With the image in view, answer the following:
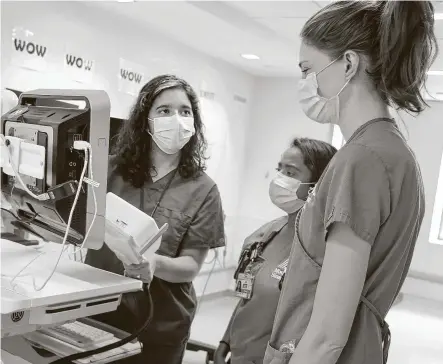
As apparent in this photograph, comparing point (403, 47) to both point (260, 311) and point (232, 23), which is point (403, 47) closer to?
point (260, 311)

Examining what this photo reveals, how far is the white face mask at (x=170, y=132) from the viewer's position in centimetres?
172

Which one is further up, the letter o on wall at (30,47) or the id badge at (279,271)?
the letter o on wall at (30,47)

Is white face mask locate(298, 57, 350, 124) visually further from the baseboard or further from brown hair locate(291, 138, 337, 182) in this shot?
the baseboard

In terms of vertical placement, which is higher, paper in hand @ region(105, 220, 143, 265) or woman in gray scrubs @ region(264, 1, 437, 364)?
woman in gray scrubs @ region(264, 1, 437, 364)

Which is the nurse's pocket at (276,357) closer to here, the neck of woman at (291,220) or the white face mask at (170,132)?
the neck of woman at (291,220)

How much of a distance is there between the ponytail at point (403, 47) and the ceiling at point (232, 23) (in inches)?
78.1

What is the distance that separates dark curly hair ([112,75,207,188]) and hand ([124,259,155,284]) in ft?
1.49

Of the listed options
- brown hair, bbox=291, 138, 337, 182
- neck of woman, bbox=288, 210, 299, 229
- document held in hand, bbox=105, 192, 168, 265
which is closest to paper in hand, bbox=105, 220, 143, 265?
document held in hand, bbox=105, 192, 168, 265

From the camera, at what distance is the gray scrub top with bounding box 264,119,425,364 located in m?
0.82

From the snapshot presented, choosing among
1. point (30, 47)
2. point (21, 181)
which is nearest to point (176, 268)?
point (21, 181)

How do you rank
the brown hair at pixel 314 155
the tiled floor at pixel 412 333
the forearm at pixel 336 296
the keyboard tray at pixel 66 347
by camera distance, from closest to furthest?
the forearm at pixel 336 296 → the keyboard tray at pixel 66 347 → the brown hair at pixel 314 155 → the tiled floor at pixel 412 333

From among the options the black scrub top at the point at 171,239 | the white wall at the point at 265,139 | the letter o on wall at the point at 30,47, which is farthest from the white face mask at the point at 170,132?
the white wall at the point at 265,139

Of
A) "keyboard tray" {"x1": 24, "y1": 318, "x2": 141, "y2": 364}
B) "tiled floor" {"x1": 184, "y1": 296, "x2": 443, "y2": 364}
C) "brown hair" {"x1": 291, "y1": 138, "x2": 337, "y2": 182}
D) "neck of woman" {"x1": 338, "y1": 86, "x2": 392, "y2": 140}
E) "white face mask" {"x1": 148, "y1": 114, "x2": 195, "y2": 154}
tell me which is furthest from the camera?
"tiled floor" {"x1": 184, "y1": 296, "x2": 443, "y2": 364}

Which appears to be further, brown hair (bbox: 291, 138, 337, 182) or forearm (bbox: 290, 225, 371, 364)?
brown hair (bbox: 291, 138, 337, 182)
